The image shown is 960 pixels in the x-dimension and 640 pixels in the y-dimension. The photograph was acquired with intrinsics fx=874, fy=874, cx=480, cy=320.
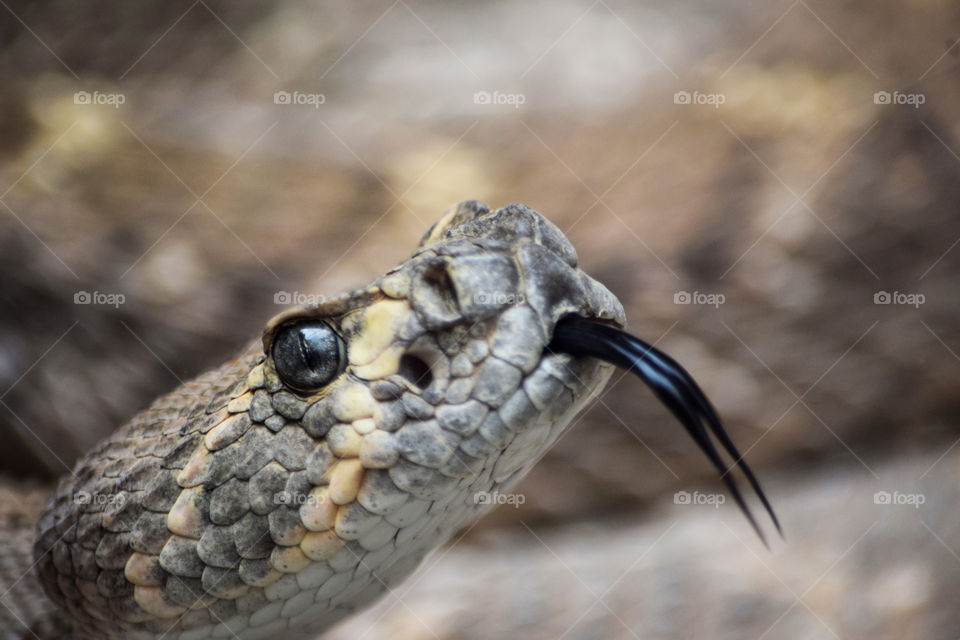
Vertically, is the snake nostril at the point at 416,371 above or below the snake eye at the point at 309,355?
below

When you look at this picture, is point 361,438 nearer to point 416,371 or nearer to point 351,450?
point 351,450

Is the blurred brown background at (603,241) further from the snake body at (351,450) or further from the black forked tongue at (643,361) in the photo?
the black forked tongue at (643,361)

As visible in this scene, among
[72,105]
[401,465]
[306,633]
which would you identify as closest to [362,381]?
[401,465]

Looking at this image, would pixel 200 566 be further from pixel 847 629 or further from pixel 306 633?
pixel 847 629

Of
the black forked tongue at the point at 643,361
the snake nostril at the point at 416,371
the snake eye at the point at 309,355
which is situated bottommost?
the black forked tongue at the point at 643,361

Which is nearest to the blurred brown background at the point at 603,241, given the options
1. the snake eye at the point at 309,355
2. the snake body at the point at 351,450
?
the snake body at the point at 351,450

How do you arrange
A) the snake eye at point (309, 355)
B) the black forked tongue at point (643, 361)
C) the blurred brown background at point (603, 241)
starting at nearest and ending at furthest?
1. the black forked tongue at point (643, 361)
2. the snake eye at point (309, 355)
3. the blurred brown background at point (603, 241)

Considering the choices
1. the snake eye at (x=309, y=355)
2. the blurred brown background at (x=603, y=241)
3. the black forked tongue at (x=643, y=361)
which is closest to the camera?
the black forked tongue at (x=643, y=361)

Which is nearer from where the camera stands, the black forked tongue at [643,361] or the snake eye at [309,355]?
the black forked tongue at [643,361]
